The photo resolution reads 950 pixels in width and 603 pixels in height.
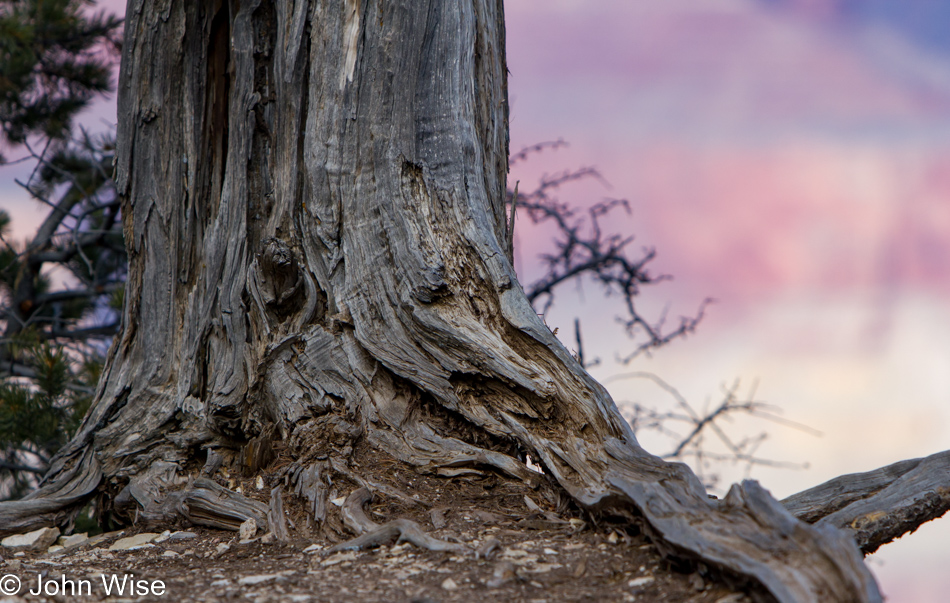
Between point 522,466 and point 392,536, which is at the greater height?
point 522,466

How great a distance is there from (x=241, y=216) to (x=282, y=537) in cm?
194

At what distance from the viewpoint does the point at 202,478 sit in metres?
3.88

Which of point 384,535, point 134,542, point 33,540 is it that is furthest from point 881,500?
point 33,540

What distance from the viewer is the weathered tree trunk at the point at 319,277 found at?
3.59 m

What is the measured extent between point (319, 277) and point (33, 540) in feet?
6.85

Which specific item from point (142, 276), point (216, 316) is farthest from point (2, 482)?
point (216, 316)

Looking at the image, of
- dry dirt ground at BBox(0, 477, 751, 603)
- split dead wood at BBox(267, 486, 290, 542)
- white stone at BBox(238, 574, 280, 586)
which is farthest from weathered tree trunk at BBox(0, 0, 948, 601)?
white stone at BBox(238, 574, 280, 586)

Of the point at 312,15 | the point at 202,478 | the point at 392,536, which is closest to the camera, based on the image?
the point at 392,536

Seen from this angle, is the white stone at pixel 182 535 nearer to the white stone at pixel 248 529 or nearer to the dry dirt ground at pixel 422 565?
the dry dirt ground at pixel 422 565

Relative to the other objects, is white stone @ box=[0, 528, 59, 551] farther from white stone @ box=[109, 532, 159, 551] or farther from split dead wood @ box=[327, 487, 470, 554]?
split dead wood @ box=[327, 487, 470, 554]

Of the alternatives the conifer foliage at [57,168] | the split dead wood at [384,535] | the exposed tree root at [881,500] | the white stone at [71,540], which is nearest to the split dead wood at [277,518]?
the split dead wood at [384,535]

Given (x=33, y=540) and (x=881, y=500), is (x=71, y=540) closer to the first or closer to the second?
(x=33, y=540)

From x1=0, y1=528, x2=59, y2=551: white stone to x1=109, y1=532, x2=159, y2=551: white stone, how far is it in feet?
2.07

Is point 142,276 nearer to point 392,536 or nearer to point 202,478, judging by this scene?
point 202,478
